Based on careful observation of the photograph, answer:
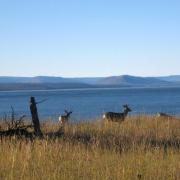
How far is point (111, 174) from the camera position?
1050 cm

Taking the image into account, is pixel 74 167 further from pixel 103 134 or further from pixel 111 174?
pixel 103 134

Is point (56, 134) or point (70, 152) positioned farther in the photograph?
point (56, 134)

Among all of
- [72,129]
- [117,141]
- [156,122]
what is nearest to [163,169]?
[117,141]

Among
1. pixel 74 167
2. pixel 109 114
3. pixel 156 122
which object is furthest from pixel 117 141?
pixel 109 114

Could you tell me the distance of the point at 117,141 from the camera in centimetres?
1589

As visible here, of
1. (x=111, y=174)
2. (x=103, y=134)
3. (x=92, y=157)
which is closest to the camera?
(x=111, y=174)

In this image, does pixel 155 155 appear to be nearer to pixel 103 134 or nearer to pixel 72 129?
pixel 103 134

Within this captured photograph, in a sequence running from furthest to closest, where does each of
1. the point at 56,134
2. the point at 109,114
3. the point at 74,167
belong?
the point at 109,114
the point at 56,134
the point at 74,167

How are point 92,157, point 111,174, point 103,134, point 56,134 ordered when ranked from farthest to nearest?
point 103,134 → point 56,134 → point 92,157 → point 111,174

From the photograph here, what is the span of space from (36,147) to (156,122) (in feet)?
32.8

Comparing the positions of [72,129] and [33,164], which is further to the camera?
[72,129]

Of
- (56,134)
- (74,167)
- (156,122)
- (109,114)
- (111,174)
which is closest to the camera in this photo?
(111,174)

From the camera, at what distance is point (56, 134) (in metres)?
16.5

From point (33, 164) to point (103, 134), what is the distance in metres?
6.50
